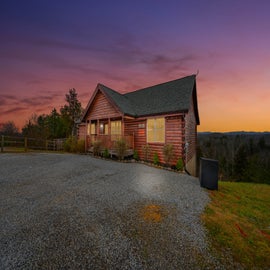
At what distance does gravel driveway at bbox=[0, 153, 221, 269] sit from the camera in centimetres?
190

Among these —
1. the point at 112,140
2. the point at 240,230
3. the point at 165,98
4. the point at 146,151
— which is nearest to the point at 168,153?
the point at 146,151

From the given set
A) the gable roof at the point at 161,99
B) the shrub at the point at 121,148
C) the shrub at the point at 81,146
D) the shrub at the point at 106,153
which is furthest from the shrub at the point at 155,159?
the shrub at the point at 81,146

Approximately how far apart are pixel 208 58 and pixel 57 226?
16176 mm

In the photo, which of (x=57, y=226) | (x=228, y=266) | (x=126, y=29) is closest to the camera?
(x=228, y=266)

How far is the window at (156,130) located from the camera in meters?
10.0

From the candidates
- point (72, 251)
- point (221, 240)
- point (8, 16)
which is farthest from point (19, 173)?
point (8, 16)

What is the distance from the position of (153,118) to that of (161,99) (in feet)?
8.13

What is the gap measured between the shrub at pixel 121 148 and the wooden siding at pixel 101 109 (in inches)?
115

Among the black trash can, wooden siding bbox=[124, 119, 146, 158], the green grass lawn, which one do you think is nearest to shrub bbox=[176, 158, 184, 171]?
the black trash can

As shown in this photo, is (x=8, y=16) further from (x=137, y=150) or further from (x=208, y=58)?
(x=208, y=58)

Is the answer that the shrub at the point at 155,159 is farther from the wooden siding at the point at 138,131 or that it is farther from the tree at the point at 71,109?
the tree at the point at 71,109

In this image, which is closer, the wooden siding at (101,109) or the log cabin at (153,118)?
the log cabin at (153,118)

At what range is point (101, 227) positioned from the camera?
8.71 ft

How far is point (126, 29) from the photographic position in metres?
12.1
